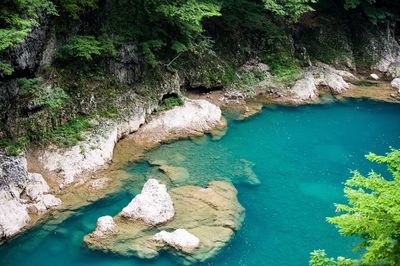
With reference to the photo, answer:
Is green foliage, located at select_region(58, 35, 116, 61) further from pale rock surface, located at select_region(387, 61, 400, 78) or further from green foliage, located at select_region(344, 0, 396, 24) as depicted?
pale rock surface, located at select_region(387, 61, 400, 78)

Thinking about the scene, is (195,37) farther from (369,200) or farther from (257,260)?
(369,200)

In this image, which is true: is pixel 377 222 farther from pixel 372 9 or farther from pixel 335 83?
pixel 372 9

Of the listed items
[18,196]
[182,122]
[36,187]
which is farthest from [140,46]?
[18,196]

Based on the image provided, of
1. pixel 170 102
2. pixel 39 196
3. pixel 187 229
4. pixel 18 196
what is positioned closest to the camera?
pixel 187 229

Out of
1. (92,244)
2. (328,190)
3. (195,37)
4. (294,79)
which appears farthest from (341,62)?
(92,244)

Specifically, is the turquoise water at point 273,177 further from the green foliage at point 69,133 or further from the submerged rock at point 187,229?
the green foliage at point 69,133

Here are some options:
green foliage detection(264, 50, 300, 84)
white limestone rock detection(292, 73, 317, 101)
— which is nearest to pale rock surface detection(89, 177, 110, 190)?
white limestone rock detection(292, 73, 317, 101)

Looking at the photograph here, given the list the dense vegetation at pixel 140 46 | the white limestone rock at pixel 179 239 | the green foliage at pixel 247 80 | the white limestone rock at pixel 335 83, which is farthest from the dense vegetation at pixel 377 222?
the white limestone rock at pixel 335 83
